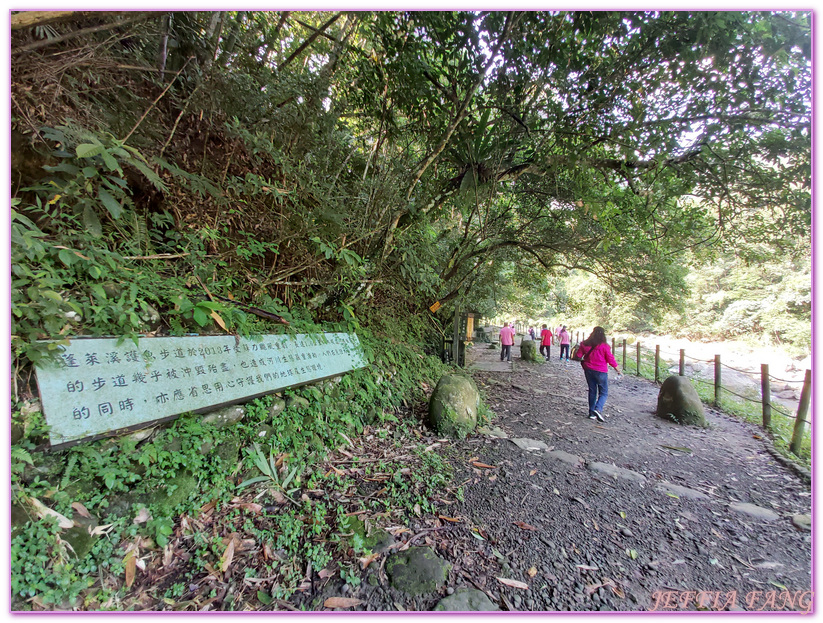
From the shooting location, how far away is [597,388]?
5438 millimetres

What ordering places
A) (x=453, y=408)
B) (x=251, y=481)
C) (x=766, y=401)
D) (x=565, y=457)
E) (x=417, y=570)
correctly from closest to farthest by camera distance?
(x=417, y=570)
(x=251, y=481)
(x=565, y=457)
(x=453, y=408)
(x=766, y=401)

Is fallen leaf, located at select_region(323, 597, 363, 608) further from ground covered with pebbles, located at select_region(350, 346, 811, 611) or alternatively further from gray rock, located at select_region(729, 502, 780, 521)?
gray rock, located at select_region(729, 502, 780, 521)

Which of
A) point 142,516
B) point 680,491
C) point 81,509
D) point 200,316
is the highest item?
point 200,316

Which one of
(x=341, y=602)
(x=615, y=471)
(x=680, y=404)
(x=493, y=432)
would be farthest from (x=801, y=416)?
(x=341, y=602)

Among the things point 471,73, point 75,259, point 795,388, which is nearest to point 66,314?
point 75,259

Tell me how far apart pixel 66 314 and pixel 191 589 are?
5.78 ft

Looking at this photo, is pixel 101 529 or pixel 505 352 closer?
pixel 101 529

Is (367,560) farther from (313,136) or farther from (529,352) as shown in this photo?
(529,352)

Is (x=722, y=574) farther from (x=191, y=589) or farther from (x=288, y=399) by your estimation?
(x=288, y=399)

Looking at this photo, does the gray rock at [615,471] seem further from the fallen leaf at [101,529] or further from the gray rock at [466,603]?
the fallen leaf at [101,529]

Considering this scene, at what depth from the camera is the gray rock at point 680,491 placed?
9.69 ft

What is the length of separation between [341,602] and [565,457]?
9.65 ft

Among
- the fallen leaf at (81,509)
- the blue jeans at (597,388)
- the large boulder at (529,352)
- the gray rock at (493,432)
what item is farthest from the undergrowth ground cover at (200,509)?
the large boulder at (529,352)

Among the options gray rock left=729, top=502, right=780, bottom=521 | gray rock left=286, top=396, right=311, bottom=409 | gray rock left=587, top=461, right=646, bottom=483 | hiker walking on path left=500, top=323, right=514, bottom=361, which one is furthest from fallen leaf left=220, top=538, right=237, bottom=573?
hiker walking on path left=500, top=323, right=514, bottom=361
